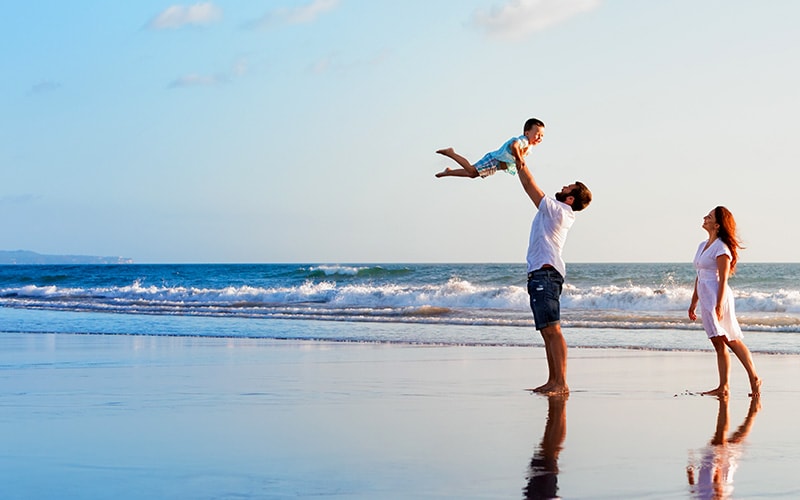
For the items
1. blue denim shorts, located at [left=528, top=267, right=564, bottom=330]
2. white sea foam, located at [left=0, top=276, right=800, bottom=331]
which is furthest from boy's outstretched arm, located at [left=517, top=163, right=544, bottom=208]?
white sea foam, located at [left=0, top=276, right=800, bottom=331]

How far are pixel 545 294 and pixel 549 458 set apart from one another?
9.11ft

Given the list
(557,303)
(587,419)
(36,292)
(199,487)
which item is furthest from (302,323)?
(36,292)

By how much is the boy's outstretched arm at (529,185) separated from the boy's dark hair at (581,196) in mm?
312

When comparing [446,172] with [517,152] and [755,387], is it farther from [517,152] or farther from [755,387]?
[755,387]

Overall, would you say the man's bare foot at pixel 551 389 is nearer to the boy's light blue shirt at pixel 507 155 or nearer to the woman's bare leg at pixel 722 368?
the woman's bare leg at pixel 722 368

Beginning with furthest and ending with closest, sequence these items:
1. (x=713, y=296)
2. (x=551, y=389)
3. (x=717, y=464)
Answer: (x=713, y=296)
(x=551, y=389)
(x=717, y=464)

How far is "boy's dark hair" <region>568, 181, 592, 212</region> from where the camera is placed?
7.51 m

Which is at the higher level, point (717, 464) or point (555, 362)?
point (555, 362)

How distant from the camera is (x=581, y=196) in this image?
7512 mm

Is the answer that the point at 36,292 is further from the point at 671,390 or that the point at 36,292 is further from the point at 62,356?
the point at 671,390

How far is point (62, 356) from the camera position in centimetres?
1038

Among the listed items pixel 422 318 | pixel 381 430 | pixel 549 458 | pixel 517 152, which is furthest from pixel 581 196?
pixel 422 318

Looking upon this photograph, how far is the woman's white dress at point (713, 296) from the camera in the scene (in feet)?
25.7

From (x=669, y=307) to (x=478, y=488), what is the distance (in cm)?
2218
